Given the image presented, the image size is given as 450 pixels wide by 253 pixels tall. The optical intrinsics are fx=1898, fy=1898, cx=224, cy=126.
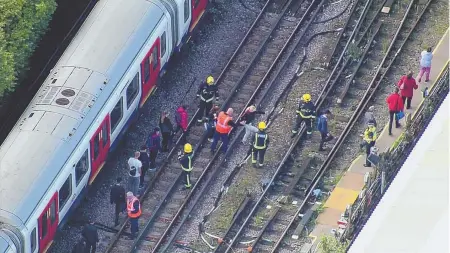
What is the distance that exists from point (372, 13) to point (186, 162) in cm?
819

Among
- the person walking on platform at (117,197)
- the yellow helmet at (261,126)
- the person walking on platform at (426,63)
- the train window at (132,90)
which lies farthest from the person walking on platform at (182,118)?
the person walking on platform at (426,63)

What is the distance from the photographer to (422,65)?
4678cm

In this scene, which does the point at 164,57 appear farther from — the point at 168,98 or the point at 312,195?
the point at 312,195

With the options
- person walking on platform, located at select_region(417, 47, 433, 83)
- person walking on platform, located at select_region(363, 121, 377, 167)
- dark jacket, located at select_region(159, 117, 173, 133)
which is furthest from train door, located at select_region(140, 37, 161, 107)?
person walking on platform, located at select_region(417, 47, 433, 83)

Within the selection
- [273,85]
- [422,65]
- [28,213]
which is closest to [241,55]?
[273,85]

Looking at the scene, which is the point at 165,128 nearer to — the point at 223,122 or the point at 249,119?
the point at 223,122

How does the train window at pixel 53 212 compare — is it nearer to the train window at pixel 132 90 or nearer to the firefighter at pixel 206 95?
the train window at pixel 132 90

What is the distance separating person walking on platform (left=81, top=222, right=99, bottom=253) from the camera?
43219 mm

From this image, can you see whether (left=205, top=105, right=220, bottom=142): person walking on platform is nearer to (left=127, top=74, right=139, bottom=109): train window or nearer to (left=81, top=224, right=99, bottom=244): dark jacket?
(left=127, top=74, right=139, bottom=109): train window

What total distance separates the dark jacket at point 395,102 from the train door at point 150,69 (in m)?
5.94

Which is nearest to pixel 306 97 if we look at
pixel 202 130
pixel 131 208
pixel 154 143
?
pixel 202 130

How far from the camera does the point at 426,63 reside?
46.7 metres

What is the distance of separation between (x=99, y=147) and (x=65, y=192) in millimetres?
1796

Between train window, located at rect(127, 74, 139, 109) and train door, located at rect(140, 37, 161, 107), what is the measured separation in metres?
0.30
